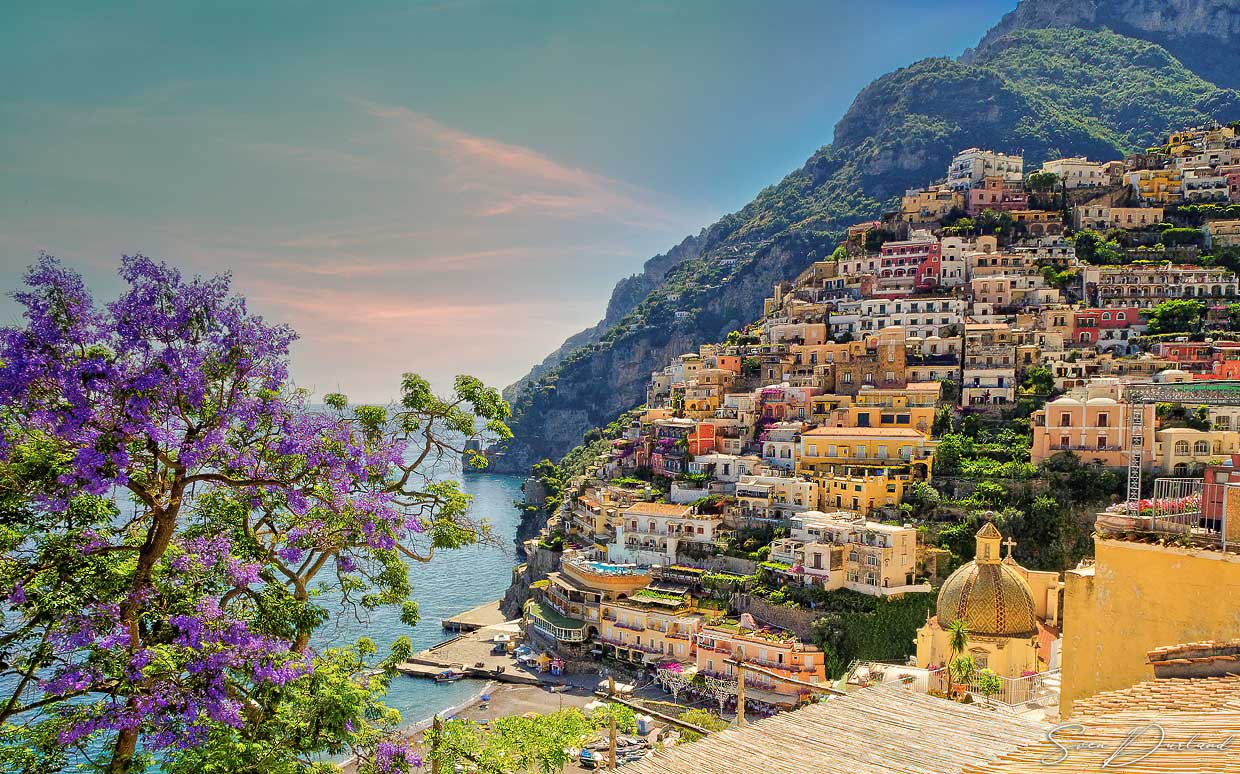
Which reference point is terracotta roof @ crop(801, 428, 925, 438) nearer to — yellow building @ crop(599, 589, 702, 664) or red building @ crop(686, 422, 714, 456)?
red building @ crop(686, 422, 714, 456)

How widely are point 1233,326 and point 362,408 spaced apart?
61.5 metres

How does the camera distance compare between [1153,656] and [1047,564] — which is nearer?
[1153,656]

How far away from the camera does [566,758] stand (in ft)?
86.6

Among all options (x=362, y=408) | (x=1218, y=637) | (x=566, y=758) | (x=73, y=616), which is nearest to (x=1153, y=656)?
(x=1218, y=637)

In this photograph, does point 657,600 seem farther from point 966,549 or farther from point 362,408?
→ point 362,408

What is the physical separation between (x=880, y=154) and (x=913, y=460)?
329 feet

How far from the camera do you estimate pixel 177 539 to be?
9.16 meters

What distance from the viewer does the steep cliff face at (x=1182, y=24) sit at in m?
158

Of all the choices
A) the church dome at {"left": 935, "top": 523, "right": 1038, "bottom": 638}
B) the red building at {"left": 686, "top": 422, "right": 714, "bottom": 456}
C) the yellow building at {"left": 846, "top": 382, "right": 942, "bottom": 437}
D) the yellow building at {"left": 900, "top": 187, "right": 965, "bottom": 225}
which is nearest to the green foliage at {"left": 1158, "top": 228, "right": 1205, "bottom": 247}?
the yellow building at {"left": 900, "top": 187, "right": 965, "bottom": 225}

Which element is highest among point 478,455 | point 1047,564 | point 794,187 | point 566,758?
point 794,187

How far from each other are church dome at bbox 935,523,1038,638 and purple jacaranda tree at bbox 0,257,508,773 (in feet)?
73.5

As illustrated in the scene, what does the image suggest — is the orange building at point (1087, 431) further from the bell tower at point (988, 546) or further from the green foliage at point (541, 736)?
the green foliage at point (541, 736)
